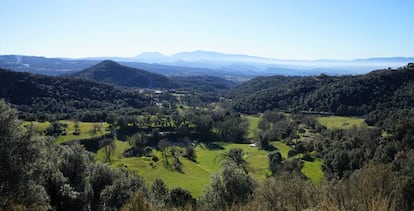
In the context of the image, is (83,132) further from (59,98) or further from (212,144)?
(59,98)

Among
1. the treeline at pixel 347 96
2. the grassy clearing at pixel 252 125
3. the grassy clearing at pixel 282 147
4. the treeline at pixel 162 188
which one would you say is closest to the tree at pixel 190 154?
the grassy clearing at pixel 282 147

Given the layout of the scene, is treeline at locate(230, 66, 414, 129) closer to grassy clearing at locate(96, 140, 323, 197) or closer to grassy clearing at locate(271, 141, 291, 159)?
grassy clearing at locate(271, 141, 291, 159)

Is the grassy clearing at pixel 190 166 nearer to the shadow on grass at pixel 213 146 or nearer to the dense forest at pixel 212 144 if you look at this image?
the dense forest at pixel 212 144

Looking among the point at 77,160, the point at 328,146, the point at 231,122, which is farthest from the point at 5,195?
the point at 231,122

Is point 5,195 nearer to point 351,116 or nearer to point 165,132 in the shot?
point 165,132

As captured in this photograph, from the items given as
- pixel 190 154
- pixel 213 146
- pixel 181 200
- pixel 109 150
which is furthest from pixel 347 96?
pixel 181 200

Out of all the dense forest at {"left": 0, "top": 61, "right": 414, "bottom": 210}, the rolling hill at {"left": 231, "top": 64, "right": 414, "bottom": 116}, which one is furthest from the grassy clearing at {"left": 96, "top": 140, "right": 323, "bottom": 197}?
the rolling hill at {"left": 231, "top": 64, "right": 414, "bottom": 116}
